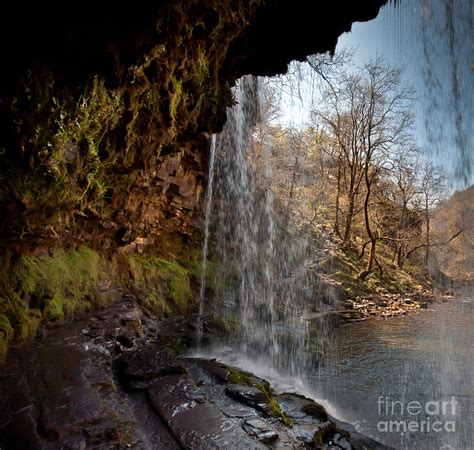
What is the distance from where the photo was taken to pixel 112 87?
3.92 m

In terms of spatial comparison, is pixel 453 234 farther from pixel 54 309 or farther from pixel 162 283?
pixel 54 309

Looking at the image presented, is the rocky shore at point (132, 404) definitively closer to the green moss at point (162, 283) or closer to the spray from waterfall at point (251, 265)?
the green moss at point (162, 283)

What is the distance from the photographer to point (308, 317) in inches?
374

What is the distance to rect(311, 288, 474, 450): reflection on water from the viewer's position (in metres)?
4.49

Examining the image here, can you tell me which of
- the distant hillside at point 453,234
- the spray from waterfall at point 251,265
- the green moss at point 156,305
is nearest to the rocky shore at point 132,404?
the green moss at point 156,305

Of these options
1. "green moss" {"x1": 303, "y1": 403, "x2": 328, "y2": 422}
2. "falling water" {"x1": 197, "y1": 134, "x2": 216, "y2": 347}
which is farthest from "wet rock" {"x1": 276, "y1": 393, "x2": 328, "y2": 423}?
"falling water" {"x1": 197, "y1": 134, "x2": 216, "y2": 347}

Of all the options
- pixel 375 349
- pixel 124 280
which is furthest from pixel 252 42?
pixel 375 349

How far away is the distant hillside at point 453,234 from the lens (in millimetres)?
16703

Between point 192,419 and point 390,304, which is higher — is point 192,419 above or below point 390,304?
above

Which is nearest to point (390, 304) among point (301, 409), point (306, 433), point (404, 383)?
point (404, 383)

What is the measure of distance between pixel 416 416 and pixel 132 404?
14.2 feet

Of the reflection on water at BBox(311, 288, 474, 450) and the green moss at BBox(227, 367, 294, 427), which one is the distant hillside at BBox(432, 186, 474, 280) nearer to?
the reflection on water at BBox(311, 288, 474, 450)

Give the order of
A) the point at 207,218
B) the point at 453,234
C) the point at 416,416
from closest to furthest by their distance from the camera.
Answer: the point at 416,416 < the point at 207,218 < the point at 453,234

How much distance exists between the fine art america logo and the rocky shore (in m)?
1.02
